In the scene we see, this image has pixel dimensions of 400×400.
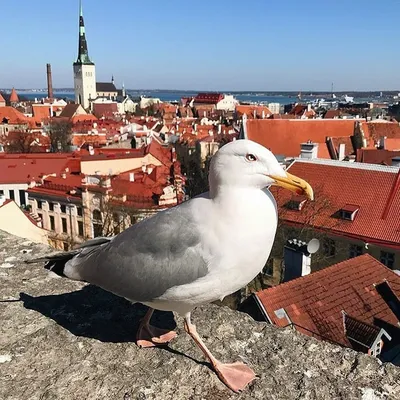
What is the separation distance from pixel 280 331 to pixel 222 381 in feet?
1.73

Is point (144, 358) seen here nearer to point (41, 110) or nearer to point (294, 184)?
point (294, 184)

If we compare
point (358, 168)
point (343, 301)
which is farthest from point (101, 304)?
point (358, 168)

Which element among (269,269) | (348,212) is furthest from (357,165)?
(269,269)

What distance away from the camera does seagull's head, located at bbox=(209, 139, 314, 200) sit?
1.98 m

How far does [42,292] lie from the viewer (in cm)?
288

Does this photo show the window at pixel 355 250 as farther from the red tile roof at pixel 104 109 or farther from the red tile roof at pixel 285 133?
the red tile roof at pixel 104 109

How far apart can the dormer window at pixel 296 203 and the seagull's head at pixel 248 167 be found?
14.1m

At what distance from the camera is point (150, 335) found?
2.33m

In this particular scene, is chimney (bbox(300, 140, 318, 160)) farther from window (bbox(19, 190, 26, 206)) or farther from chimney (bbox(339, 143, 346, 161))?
window (bbox(19, 190, 26, 206))

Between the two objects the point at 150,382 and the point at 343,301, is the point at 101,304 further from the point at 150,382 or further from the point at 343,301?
the point at 343,301

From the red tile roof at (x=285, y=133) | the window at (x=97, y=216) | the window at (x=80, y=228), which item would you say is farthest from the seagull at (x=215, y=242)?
the red tile roof at (x=285, y=133)

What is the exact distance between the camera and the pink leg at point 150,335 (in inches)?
90.6

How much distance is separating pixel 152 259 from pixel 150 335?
45cm

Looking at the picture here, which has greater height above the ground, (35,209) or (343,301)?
(343,301)
